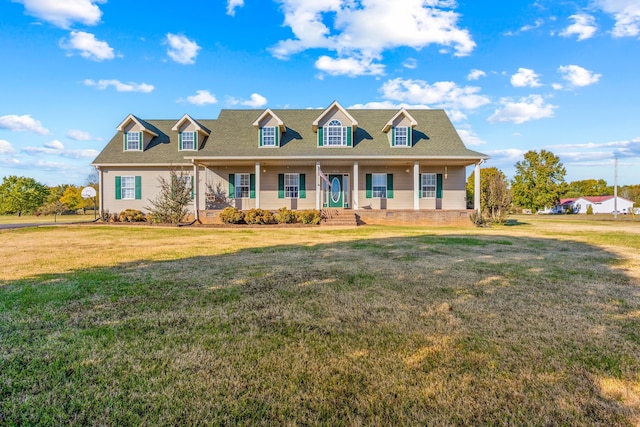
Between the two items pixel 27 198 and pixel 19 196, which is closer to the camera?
pixel 19 196

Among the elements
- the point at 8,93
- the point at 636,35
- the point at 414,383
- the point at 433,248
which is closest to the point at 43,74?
the point at 8,93

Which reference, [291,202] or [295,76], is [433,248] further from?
[295,76]

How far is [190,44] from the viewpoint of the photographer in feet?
58.4

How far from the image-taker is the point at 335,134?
62.5 ft

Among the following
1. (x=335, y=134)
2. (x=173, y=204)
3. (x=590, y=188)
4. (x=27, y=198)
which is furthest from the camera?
(x=590, y=188)

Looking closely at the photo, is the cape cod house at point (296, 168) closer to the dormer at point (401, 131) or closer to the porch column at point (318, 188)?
the dormer at point (401, 131)

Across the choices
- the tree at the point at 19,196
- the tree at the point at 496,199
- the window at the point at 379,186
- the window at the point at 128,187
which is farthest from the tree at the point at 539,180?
the tree at the point at 19,196

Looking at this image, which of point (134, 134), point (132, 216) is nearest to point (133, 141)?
point (134, 134)

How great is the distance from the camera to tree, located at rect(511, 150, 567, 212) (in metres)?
39.8

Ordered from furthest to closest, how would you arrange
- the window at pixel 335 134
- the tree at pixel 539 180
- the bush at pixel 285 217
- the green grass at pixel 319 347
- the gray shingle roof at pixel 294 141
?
Result: 1. the tree at pixel 539 180
2. the window at pixel 335 134
3. the gray shingle roof at pixel 294 141
4. the bush at pixel 285 217
5. the green grass at pixel 319 347

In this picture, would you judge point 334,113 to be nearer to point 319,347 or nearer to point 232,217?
point 232,217

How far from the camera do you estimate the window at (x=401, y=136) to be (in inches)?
750

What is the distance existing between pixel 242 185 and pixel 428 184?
1185 centimetres

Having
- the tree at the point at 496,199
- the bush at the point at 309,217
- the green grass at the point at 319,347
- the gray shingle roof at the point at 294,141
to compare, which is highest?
the gray shingle roof at the point at 294,141
